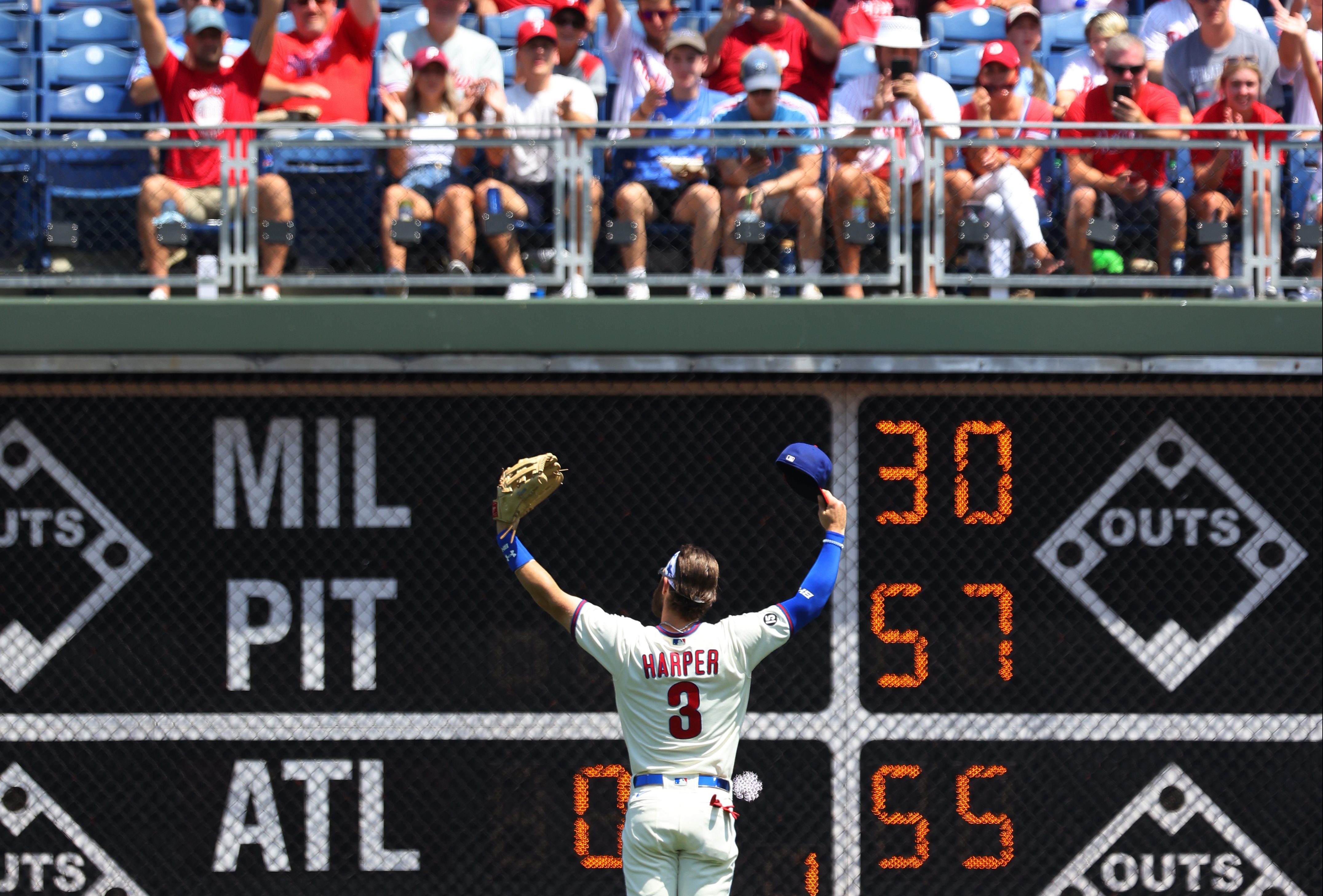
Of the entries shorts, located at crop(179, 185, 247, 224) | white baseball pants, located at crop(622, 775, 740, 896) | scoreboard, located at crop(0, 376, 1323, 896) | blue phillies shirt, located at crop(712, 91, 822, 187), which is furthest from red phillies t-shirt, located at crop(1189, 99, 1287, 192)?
shorts, located at crop(179, 185, 247, 224)

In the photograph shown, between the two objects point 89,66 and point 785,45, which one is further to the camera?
point 89,66

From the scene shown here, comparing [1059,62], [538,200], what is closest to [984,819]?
[538,200]

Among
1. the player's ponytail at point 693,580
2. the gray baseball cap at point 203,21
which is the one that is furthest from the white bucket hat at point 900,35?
the player's ponytail at point 693,580

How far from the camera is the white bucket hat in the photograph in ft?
23.7

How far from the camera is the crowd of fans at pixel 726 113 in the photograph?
6.73 m

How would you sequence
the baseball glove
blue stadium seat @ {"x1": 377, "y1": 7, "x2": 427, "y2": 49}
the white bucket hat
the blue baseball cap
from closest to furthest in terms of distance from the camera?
the baseball glove, the blue baseball cap, the white bucket hat, blue stadium seat @ {"x1": 377, "y1": 7, "x2": 427, "y2": 49}

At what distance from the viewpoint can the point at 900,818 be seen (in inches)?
263

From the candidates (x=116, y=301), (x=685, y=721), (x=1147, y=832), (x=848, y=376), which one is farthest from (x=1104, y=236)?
(x=116, y=301)

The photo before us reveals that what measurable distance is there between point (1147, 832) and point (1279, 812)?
1.95 feet

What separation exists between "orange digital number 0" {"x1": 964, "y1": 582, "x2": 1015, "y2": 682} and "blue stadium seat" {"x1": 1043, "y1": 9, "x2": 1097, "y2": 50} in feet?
14.4

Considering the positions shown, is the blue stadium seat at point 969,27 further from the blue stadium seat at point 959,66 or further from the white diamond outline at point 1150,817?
the white diamond outline at point 1150,817

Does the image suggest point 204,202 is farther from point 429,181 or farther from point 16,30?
point 16,30

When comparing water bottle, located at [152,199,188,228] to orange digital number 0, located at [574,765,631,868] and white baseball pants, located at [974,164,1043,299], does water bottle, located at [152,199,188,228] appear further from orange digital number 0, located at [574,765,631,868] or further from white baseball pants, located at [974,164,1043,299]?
white baseball pants, located at [974,164,1043,299]

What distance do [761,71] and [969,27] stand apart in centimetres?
318
